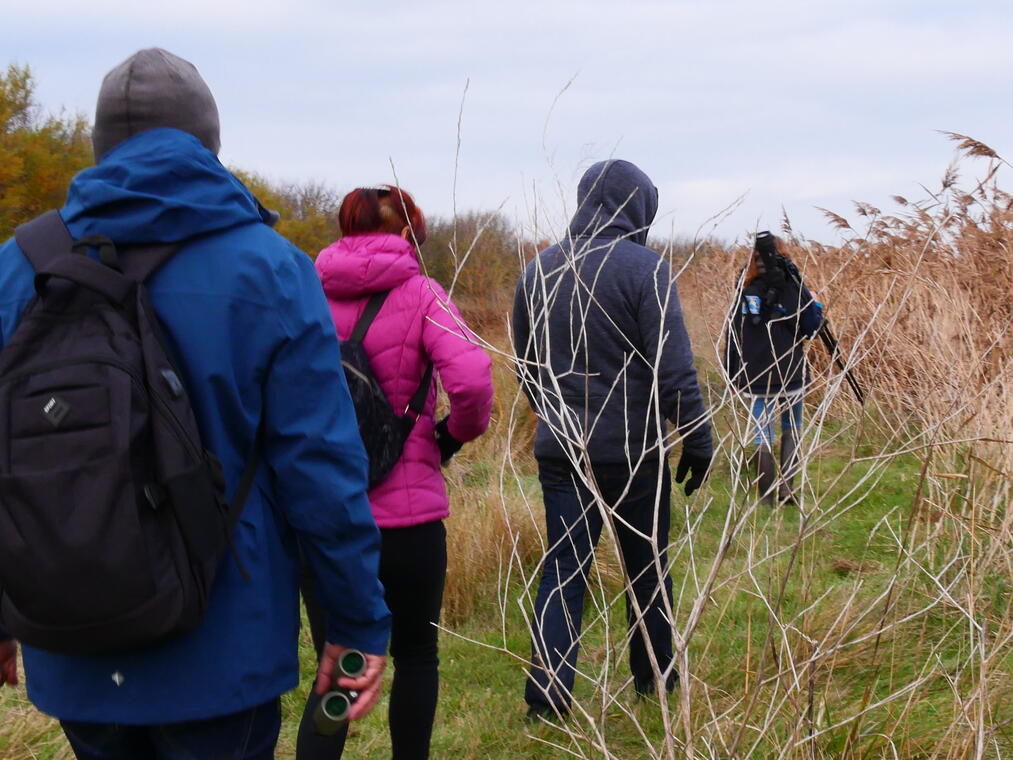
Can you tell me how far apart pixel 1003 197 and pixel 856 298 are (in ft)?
7.44

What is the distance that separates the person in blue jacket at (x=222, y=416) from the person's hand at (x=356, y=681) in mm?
98

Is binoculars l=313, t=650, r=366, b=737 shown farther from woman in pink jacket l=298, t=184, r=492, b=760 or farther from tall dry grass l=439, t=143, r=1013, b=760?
woman in pink jacket l=298, t=184, r=492, b=760

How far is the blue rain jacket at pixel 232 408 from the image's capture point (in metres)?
1.67

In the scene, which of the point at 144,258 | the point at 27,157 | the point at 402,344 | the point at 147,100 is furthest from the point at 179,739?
the point at 27,157

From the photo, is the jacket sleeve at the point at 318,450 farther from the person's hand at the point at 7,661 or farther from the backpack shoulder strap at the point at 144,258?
the person's hand at the point at 7,661

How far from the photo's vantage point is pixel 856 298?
9.52 meters

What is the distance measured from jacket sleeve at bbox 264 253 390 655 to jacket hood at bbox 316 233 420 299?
0.98 metres

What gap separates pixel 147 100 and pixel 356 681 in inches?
43.2

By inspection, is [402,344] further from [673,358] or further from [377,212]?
[673,358]

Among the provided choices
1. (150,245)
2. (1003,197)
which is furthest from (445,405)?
(150,245)

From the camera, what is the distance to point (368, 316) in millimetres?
2826

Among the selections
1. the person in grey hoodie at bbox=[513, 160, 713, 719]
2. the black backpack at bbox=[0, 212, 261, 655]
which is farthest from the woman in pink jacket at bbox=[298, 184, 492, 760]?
the black backpack at bbox=[0, 212, 261, 655]

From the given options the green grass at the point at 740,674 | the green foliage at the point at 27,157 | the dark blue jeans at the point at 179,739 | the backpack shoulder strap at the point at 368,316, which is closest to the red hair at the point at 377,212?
the backpack shoulder strap at the point at 368,316

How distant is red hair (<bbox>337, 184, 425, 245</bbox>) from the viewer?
2877 millimetres
